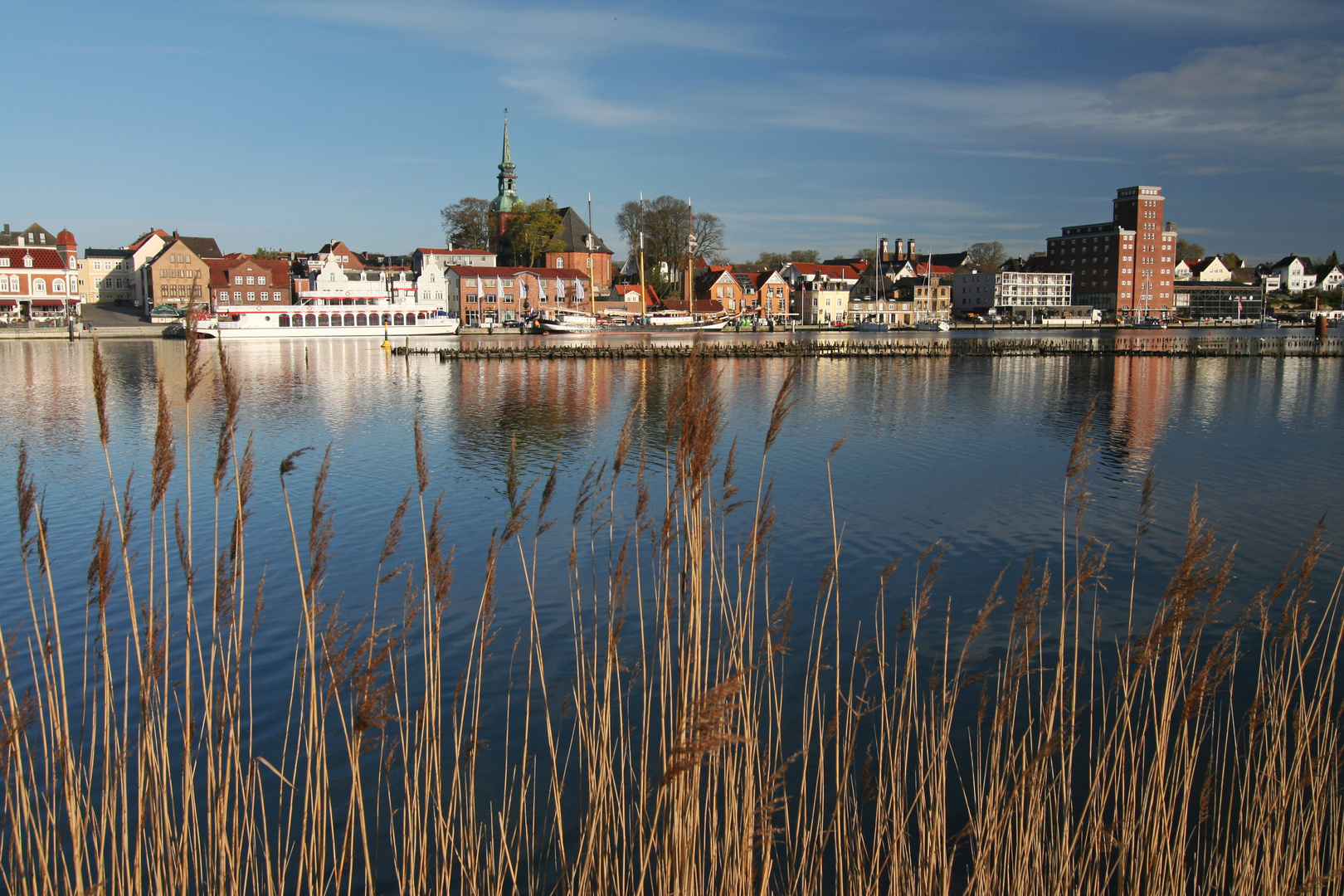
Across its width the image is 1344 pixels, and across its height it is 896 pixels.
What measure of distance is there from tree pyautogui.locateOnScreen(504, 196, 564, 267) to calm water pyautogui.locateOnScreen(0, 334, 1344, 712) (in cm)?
5530

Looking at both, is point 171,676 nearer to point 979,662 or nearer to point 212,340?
point 979,662

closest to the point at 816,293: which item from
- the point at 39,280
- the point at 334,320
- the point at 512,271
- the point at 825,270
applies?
the point at 825,270

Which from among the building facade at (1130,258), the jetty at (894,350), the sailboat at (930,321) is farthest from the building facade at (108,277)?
the building facade at (1130,258)

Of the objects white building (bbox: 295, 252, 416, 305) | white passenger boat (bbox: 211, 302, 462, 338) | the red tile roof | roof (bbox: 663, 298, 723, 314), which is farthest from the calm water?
roof (bbox: 663, 298, 723, 314)

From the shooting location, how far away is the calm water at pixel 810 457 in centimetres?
1154

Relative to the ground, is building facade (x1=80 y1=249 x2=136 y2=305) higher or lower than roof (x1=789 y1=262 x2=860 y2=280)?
lower

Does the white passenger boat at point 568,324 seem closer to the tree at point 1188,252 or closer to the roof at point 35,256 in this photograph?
the roof at point 35,256

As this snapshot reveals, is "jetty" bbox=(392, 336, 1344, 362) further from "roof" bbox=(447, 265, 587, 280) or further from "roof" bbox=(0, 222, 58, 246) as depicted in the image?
"roof" bbox=(0, 222, 58, 246)

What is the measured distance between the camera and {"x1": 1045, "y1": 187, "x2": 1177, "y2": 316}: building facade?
13212 cm

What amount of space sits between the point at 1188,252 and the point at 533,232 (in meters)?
146

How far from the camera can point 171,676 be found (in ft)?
26.5

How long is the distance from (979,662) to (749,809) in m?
5.73

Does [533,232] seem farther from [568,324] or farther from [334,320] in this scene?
[334,320]

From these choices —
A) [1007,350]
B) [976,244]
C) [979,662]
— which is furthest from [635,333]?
[976,244]
